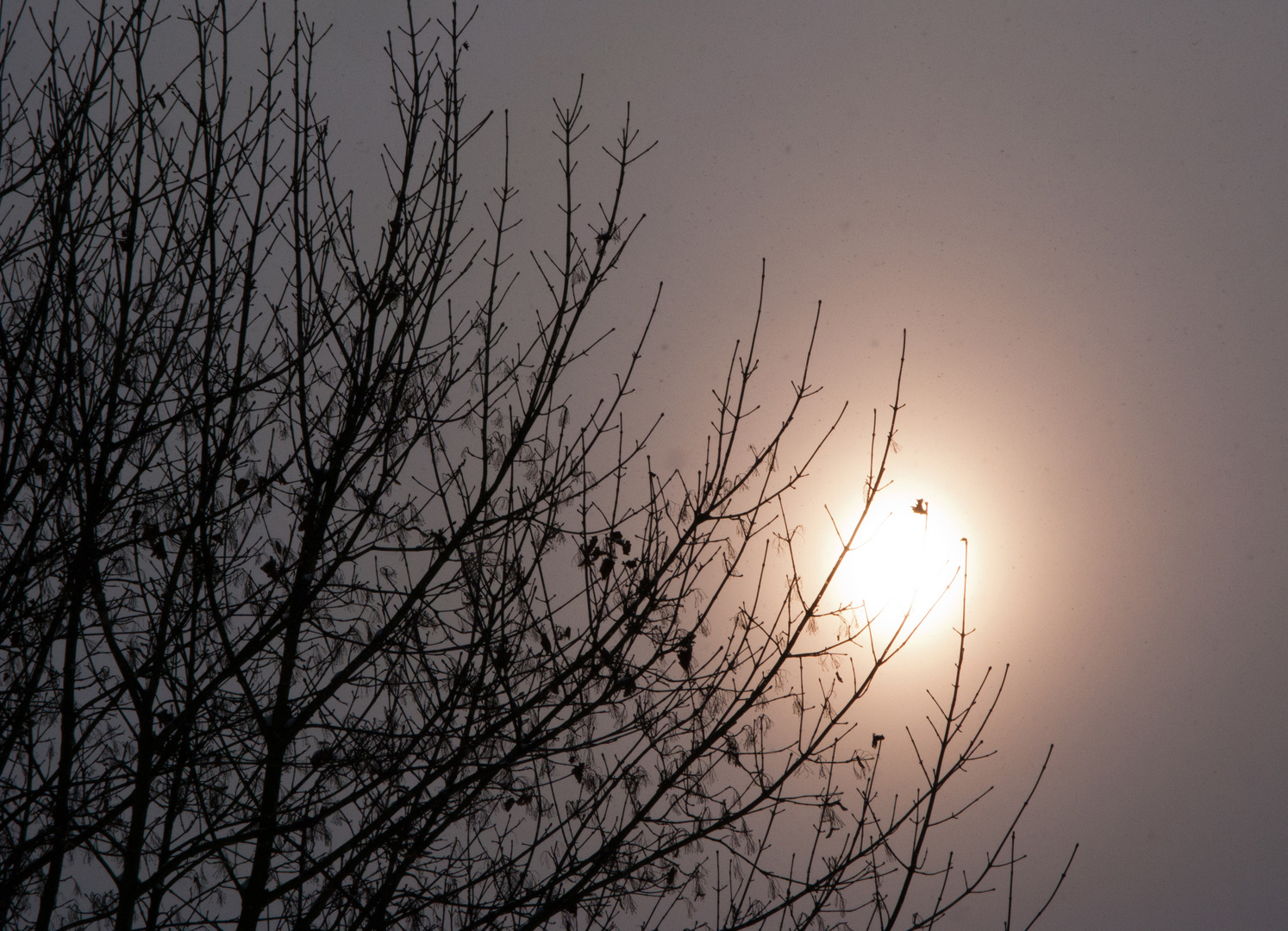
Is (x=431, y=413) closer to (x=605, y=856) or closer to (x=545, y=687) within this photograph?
(x=545, y=687)

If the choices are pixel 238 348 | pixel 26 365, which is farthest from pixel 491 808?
pixel 26 365

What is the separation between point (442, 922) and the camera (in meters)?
2.76

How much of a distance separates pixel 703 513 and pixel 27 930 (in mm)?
2110

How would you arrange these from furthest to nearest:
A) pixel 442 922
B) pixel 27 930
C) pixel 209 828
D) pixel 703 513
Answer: pixel 442 922
pixel 703 513
pixel 27 930
pixel 209 828

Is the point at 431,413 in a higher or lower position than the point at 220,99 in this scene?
lower

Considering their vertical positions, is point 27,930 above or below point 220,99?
below

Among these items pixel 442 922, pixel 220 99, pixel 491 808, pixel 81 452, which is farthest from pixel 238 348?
pixel 442 922

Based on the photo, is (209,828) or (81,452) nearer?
(209,828)

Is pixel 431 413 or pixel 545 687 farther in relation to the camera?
pixel 431 413

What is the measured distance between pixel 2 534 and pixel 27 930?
1.09 m

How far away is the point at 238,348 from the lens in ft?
8.38

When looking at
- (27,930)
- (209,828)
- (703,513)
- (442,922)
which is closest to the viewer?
(209,828)

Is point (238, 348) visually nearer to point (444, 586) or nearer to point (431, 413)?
point (431, 413)

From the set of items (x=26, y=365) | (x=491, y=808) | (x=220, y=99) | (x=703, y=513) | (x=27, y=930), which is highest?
(x=220, y=99)
